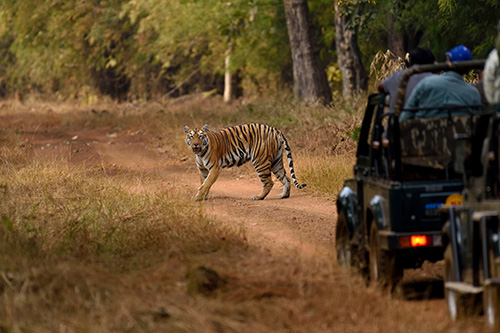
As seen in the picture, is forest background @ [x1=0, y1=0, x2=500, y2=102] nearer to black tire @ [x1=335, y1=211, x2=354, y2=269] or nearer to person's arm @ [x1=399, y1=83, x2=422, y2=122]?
black tire @ [x1=335, y1=211, x2=354, y2=269]

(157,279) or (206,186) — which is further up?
Answer: (157,279)

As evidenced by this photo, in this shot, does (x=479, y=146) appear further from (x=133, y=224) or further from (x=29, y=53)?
(x=29, y=53)

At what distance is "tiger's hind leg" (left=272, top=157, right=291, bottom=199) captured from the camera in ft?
44.4

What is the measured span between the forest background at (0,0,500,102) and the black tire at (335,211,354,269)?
9530mm

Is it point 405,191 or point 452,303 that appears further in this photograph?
point 405,191

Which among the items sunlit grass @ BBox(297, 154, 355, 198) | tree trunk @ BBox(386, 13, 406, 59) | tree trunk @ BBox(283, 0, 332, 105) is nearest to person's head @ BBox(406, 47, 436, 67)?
sunlit grass @ BBox(297, 154, 355, 198)

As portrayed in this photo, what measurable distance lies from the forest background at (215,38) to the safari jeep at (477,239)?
10.8 metres

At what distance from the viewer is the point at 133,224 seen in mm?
9016

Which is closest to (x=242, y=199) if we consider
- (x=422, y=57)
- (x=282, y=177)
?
(x=282, y=177)

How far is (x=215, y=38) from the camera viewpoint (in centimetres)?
3491

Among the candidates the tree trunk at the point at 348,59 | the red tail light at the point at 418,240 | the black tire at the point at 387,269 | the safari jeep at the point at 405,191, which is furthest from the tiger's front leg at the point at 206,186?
the tree trunk at the point at 348,59

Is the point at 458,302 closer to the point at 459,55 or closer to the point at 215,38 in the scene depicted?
the point at 459,55

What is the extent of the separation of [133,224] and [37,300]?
120 inches

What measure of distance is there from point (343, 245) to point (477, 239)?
84.8 inches
